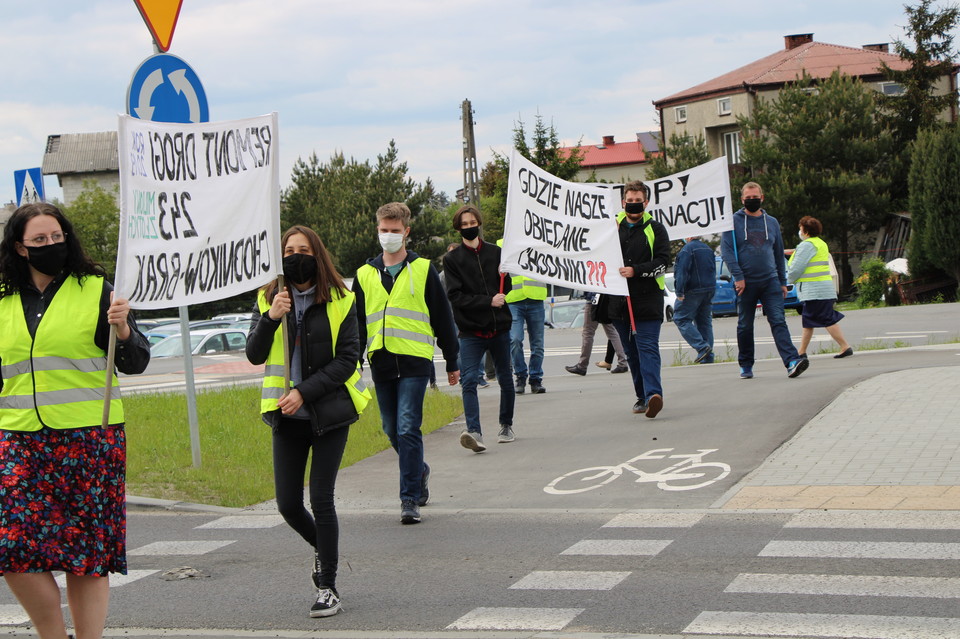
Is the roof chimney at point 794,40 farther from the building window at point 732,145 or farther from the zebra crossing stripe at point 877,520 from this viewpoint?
the zebra crossing stripe at point 877,520

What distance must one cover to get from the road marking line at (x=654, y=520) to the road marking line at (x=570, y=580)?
3.79 feet

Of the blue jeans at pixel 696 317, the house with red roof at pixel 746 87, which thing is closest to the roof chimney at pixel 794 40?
the house with red roof at pixel 746 87

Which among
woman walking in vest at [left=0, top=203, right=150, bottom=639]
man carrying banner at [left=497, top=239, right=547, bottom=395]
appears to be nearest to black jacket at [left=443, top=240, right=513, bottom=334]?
man carrying banner at [left=497, top=239, right=547, bottom=395]

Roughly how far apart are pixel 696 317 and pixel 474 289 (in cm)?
704

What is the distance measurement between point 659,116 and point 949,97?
1677 centimetres

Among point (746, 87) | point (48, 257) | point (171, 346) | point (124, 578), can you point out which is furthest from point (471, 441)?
point (746, 87)

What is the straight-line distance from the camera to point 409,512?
783 cm

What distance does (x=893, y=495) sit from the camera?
7504mm

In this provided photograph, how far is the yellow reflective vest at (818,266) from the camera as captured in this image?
14570mm

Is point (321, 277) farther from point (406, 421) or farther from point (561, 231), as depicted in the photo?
point (561, 231)

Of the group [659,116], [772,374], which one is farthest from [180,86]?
[659,116]

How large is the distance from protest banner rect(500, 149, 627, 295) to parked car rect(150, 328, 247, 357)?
65.1ft

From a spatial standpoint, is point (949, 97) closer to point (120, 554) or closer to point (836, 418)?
point (836, 418)

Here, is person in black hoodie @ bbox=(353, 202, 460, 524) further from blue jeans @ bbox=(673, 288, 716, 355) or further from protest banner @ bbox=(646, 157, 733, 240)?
blue jeans @ bbox=(673, 288, 716, 355)
